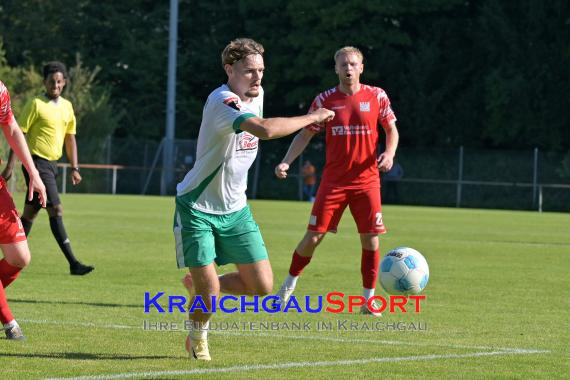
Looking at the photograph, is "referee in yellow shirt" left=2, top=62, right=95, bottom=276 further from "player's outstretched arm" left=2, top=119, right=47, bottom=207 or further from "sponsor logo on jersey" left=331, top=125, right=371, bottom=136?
"player's outstretched arm" left=2, top=119, right=47, bottom=207

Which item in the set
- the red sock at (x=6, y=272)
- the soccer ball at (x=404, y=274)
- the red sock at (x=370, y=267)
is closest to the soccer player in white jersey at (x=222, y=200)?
the red sock at (x=6, y=272)

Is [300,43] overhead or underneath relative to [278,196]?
overhead

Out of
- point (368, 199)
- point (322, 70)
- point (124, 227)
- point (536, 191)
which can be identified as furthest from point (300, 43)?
point (368, 199)

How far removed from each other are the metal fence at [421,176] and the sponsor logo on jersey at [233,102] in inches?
1408

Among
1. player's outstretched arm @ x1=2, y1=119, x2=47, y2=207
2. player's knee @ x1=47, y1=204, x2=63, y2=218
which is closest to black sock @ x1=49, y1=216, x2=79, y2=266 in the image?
player's knee @ x1=47, y1=204, x2=63, y2=218

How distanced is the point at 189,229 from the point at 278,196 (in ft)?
136

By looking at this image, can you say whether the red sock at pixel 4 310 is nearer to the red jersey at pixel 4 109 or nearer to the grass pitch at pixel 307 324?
the grass pitch at pixel 307 324

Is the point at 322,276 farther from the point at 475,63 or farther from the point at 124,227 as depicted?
the point at 475,63

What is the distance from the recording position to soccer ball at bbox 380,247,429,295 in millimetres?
10141

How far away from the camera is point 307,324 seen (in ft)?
31.5

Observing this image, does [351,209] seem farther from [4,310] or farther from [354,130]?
[4,310]

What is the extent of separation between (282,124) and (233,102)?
1.37ft

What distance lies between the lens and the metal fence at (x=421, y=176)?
44.5 metres

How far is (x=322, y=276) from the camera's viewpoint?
14078mm
